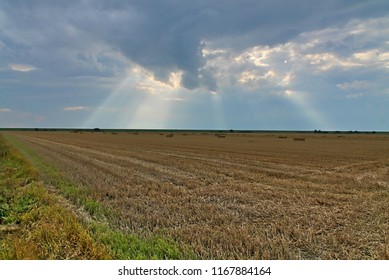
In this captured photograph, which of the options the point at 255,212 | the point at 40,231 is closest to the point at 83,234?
the point at 40,231

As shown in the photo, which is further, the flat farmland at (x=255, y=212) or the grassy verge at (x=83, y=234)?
the flat farmland at (x=255, y=212)

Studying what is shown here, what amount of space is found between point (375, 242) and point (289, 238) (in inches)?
75.1

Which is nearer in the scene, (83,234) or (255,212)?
(83,234)

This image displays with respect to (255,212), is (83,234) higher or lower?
higher

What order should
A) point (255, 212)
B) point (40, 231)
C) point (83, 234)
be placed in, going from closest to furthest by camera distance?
point (83, 234) → point (40, 231) → point (255, 212)

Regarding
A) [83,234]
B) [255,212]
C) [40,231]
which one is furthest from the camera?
[255,212]

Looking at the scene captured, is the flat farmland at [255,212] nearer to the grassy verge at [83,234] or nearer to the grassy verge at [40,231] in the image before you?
the grassy verge at [83,234]

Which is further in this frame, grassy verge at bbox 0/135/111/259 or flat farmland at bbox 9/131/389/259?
flat farmland at bbox 9/131/389/259

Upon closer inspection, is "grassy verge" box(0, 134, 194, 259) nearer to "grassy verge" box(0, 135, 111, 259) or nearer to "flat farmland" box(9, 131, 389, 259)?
"grassy verge" box(0, 135, 111, 259)

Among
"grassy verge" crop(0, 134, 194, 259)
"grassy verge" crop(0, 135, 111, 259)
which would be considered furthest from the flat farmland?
"grassy verge" crop(0, 135, 111, 259)

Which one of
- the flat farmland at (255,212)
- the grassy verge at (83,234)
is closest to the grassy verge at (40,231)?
the grassy verge at (83,234)

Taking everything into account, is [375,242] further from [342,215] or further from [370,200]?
[370,200]

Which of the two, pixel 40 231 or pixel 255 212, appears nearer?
pixel 40 231

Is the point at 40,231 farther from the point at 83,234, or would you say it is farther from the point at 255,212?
the point at 255,212
